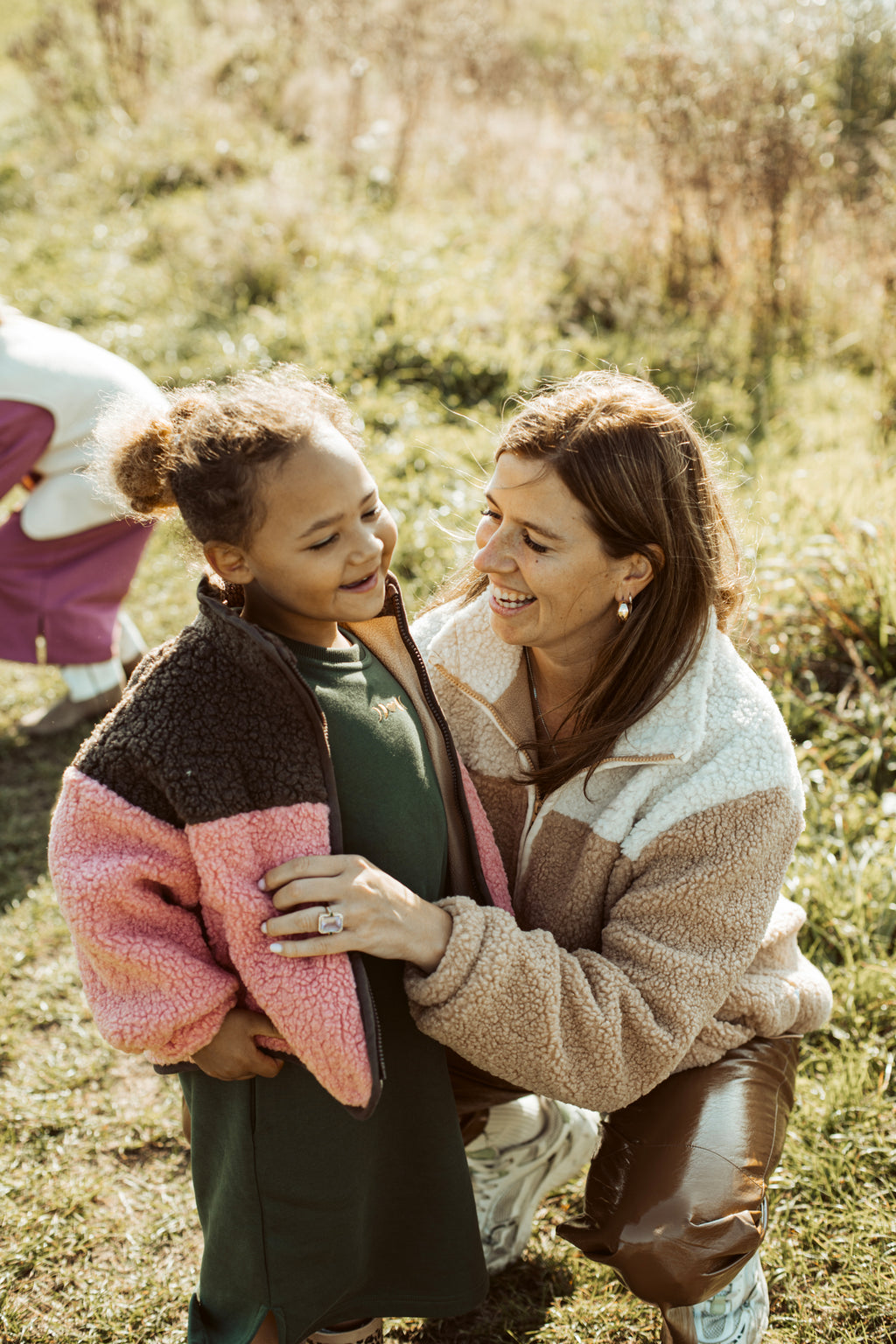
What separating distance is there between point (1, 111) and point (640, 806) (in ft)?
43.5

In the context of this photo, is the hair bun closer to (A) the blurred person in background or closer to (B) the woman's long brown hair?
(B) the woman's long brown hair

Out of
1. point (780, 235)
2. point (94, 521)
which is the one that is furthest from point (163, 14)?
point (94, 521)

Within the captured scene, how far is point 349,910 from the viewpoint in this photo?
1.46m

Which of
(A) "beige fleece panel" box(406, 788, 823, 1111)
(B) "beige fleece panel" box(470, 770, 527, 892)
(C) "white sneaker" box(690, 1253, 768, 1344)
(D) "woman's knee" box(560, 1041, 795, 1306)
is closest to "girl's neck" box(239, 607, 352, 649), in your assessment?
(A) "beige fleece panel" box(406, 788, 823, 1111)

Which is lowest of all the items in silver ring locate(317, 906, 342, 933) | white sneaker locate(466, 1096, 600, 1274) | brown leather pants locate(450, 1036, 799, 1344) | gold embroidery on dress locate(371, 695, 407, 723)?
white sneaker locate(466, 1096, 600, 1274)

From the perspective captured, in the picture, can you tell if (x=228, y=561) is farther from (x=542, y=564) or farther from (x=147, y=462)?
(x=542, y=564)

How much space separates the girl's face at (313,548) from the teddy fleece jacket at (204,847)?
3.4 inches

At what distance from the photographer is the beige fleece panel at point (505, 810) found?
6.77 feet

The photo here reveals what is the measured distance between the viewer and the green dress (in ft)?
5.23

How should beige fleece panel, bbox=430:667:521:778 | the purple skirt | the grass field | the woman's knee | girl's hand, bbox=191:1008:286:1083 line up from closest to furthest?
girl's hand, bbox=191:1008:286:1083, the woman's knee, beige fleece panel, bbox=430:667:521:778, the grass field, the purple skirt

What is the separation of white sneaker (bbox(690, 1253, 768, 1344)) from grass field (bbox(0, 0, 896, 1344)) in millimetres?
318

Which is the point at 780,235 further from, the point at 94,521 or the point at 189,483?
the point at 189,483

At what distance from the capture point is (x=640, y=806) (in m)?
1.86

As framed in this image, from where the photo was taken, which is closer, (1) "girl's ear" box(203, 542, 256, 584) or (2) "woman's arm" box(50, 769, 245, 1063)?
(2) "woman's arm" box(50, 769, 245, 1063)
